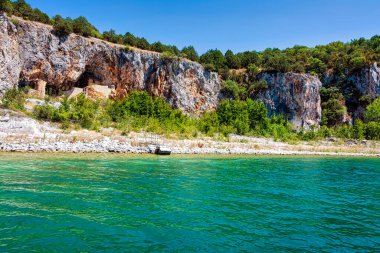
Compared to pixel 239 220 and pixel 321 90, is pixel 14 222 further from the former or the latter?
pixel 321 90

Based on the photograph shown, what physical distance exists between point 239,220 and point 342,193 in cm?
801

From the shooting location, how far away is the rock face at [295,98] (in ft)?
244

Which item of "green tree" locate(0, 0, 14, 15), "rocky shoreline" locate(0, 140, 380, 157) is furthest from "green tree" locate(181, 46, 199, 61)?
"rocky shoreline" locate(0, 140, 380, 157)

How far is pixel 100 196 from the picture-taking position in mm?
11602

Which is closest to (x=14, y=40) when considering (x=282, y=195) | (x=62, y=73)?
(x=62, y=73)

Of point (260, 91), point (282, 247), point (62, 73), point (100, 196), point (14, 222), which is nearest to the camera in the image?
point (282, 247)

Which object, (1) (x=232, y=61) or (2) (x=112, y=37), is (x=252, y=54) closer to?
(1) (x=232, y=61)

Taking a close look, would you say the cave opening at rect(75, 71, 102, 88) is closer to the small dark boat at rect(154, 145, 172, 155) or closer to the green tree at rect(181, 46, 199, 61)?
the green tree at rect(181, 46, 199, 61)

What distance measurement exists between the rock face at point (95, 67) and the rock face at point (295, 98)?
585 inches

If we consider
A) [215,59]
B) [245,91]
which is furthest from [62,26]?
[245,91]

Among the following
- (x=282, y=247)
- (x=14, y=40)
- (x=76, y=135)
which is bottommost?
(x=282, y=247)

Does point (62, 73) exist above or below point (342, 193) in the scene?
above

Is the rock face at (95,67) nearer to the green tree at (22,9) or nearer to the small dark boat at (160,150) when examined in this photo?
the green tree at (22,9)

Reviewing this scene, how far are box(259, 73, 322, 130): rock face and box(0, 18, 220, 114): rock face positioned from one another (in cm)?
1485
